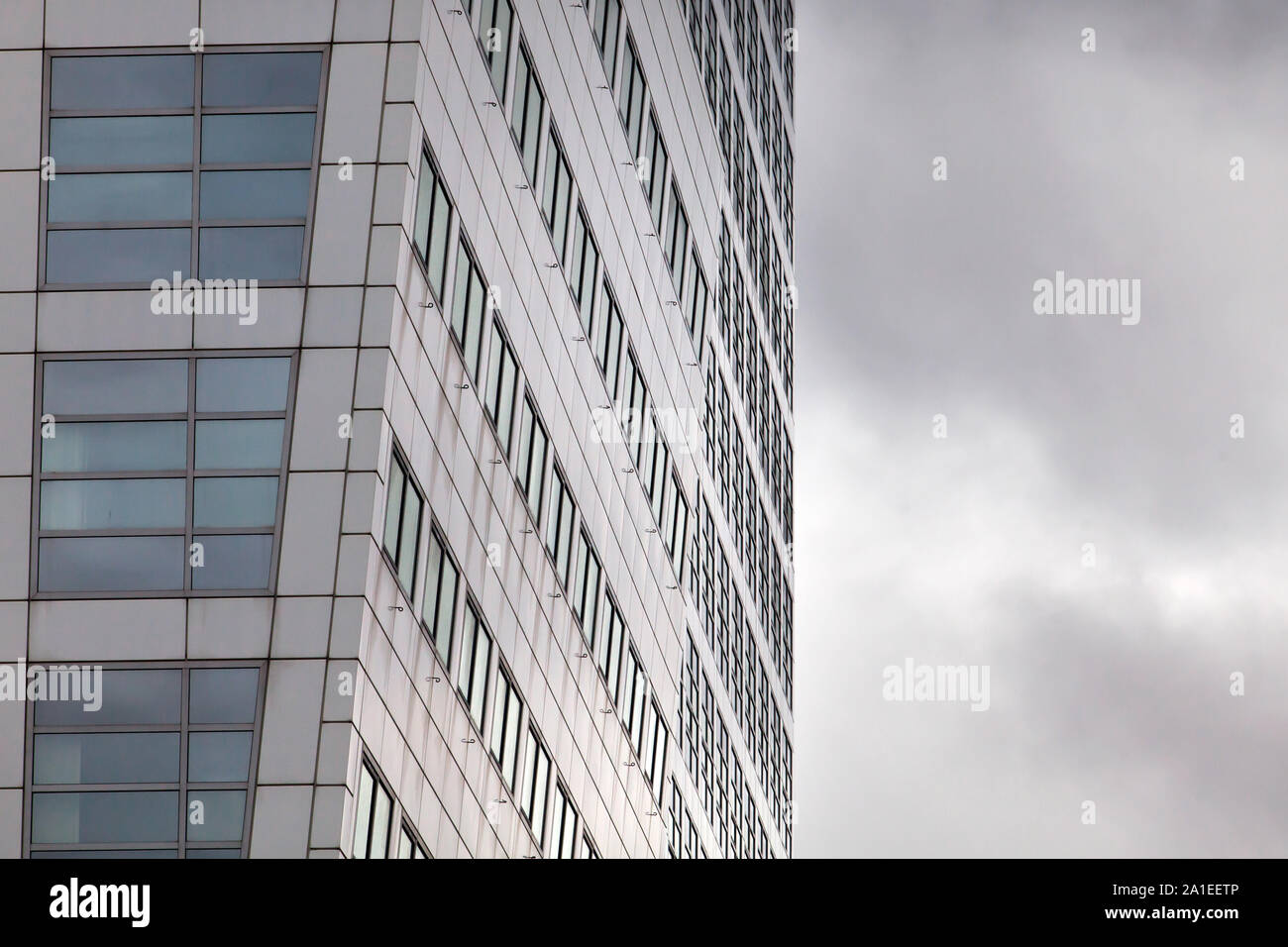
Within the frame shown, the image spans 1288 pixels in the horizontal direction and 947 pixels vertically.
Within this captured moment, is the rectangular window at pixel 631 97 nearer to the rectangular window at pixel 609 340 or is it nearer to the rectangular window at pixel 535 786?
the rectangular window at pixel 609 340

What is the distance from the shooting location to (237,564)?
3055 centimetres

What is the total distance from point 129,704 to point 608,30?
22060mm

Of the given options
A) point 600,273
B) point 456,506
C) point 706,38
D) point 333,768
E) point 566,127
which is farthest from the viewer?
point 706,38

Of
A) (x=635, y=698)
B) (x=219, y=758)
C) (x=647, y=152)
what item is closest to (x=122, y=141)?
(x=219, y=758)

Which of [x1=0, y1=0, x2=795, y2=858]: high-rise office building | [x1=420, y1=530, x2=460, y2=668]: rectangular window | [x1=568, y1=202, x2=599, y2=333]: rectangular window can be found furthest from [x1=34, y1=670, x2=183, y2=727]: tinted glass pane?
[x1=568, y1=202, x2=599, y2=333]: rectangular window

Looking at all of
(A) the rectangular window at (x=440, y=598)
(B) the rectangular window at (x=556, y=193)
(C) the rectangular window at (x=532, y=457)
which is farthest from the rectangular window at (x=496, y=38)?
(A) the rectangular window at (x=440, y=598)

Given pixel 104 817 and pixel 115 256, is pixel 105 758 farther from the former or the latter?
pixel 115 256

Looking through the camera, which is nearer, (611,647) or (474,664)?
(474,664)

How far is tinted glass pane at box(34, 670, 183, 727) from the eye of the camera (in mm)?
30188
